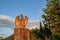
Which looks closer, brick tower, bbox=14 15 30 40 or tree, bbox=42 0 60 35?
brick tower, bbox=14 15 30 40

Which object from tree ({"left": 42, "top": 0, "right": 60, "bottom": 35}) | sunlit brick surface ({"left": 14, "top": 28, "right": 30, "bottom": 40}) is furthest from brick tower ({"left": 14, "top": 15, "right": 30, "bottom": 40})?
tree ({"left": 42, "top": 0, "right": 60, "bottom": 35})

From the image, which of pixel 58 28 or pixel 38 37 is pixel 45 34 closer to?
pixel 38 37

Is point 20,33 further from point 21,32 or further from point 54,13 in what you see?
point 54,13

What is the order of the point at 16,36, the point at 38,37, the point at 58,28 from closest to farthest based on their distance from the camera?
the point at 16,36
the point at 58,28
the point at 38,37

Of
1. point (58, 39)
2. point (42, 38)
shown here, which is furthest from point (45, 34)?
point (58, 39)

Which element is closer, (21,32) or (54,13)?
(21,32)

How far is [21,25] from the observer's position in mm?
7086

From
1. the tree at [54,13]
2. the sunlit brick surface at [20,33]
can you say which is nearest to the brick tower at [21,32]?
the sunlit brick surface at [20,33]

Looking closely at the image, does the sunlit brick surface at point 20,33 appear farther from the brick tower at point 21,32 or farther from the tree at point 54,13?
the tree at point 54,13

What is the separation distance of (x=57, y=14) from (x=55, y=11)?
1.27 ft

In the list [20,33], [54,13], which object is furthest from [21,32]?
[54,13]

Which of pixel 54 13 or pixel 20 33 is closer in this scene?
pixel 20 33

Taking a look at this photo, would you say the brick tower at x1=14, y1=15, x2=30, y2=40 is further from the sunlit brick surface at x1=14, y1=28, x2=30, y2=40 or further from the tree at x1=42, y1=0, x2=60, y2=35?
the tree at x1=42, y1=0, x2=60, y2=35

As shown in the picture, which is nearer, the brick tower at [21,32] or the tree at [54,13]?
the brick tower at [21,32]
